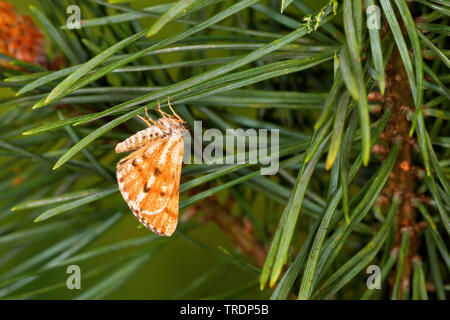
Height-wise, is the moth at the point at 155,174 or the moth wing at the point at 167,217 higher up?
the moth at the point at 155,174

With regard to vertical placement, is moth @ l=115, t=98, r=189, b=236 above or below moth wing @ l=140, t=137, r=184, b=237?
above

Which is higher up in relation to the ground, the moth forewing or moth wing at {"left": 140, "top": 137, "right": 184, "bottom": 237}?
the moth forewing

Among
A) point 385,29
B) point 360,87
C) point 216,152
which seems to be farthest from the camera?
point 216,152

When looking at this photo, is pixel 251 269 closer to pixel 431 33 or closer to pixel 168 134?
pixel 168 134

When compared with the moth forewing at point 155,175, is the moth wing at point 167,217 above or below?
below

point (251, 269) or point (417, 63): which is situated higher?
point (417, 63)

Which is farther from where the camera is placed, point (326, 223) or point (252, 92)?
point (252, 92)

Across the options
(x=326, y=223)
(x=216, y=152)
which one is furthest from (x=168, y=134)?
(x=326, y=223)
